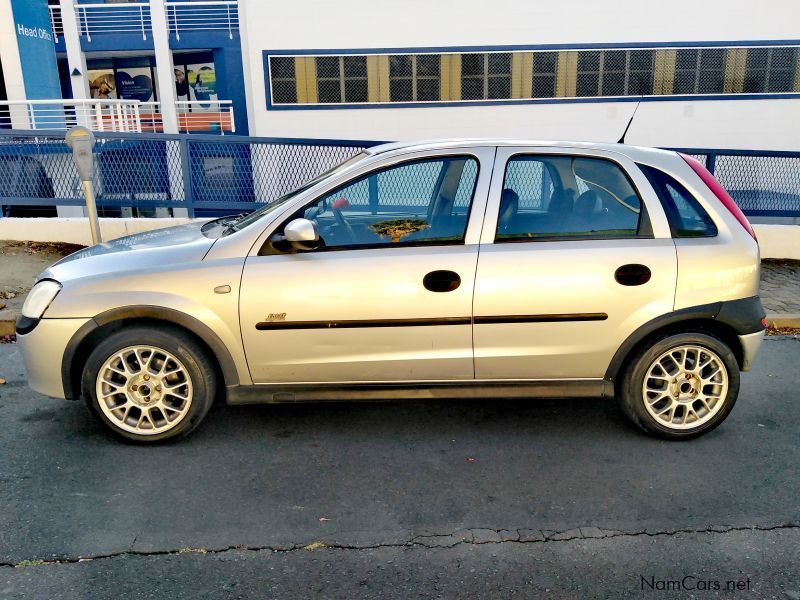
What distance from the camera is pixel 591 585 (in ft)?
9.46

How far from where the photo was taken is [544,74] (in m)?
16.9

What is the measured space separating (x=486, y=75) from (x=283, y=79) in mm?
4731

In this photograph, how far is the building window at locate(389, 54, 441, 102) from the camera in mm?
16766

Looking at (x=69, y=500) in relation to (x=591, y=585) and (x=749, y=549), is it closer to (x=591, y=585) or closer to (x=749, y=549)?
(x=591, y=585)

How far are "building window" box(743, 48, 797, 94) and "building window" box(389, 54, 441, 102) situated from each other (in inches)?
289

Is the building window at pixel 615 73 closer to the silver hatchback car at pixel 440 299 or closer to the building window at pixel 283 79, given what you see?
the building window at pixel 283 79

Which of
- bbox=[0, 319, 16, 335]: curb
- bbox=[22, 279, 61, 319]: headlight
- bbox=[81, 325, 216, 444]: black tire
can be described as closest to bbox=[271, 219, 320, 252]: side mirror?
bbox=[81, 325, 216, 444]: black tire

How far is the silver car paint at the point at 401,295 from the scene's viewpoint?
390 centimetres

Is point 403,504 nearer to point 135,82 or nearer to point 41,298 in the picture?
point 41,298

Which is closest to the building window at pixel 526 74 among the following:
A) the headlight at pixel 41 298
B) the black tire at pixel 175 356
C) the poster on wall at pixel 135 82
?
the headlight at pixel 41 298

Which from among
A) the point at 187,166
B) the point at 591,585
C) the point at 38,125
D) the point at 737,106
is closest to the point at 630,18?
the point at 737,106

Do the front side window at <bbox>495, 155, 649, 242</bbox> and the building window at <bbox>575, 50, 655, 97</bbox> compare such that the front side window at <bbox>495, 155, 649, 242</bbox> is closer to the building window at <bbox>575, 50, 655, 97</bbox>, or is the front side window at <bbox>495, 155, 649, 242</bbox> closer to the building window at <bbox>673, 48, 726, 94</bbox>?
the building window at <bbox>575, 50, 655, 97</bbox>

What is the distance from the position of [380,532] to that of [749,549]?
1.61m

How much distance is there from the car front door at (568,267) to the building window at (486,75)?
13.4m
